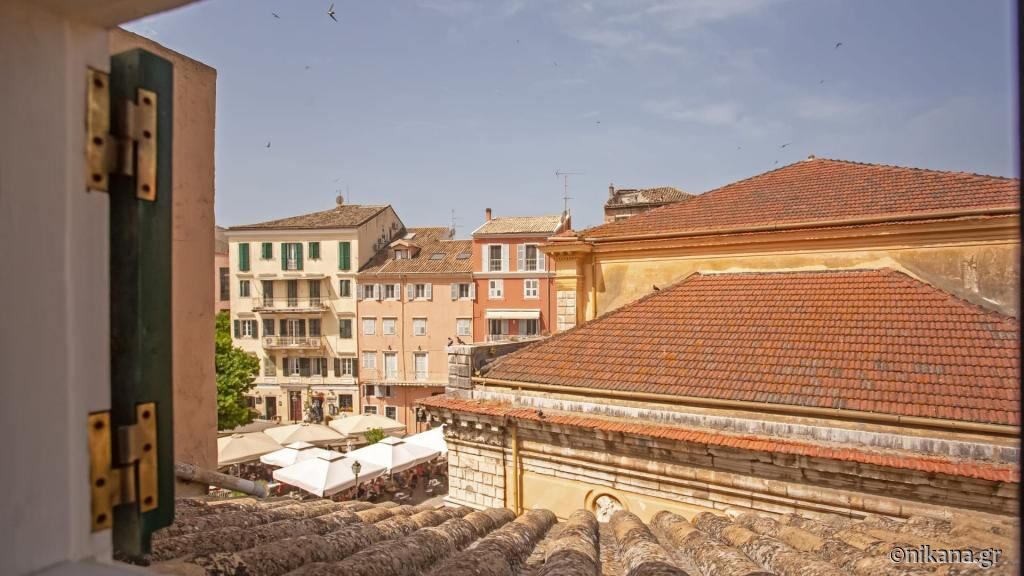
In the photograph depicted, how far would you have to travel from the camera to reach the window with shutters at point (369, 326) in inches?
1168

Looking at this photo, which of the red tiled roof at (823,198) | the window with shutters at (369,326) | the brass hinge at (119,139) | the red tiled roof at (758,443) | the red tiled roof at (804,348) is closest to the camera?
the brass hinge at (119,139)

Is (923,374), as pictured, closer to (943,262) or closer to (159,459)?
(943,262)

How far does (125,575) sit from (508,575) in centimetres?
235

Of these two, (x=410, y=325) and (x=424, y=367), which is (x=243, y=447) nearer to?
(x=424, y=367)

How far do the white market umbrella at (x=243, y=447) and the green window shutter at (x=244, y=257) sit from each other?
14854mm

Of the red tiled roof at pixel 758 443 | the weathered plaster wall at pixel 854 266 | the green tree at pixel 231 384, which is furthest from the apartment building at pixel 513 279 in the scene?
the red tiled roof at pixel 758 443

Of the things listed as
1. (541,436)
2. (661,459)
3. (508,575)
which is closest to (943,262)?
(661,459)

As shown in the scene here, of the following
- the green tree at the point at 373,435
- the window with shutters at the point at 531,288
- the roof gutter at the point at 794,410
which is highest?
the window with shutters at the point at 531,288


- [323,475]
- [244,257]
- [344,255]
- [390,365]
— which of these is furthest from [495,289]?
[323,475]

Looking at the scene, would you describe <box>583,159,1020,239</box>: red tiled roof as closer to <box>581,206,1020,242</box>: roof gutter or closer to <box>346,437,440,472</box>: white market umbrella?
<box>581,206,1020,242</box>: roof gutter

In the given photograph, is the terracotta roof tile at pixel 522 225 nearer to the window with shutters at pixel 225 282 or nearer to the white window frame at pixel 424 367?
the white window frame at pixel 424 367

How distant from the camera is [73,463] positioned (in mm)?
1443

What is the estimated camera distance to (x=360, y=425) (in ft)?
71.6

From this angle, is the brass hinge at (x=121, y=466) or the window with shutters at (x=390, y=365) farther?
the window with shutters at (x=390, y=365)
